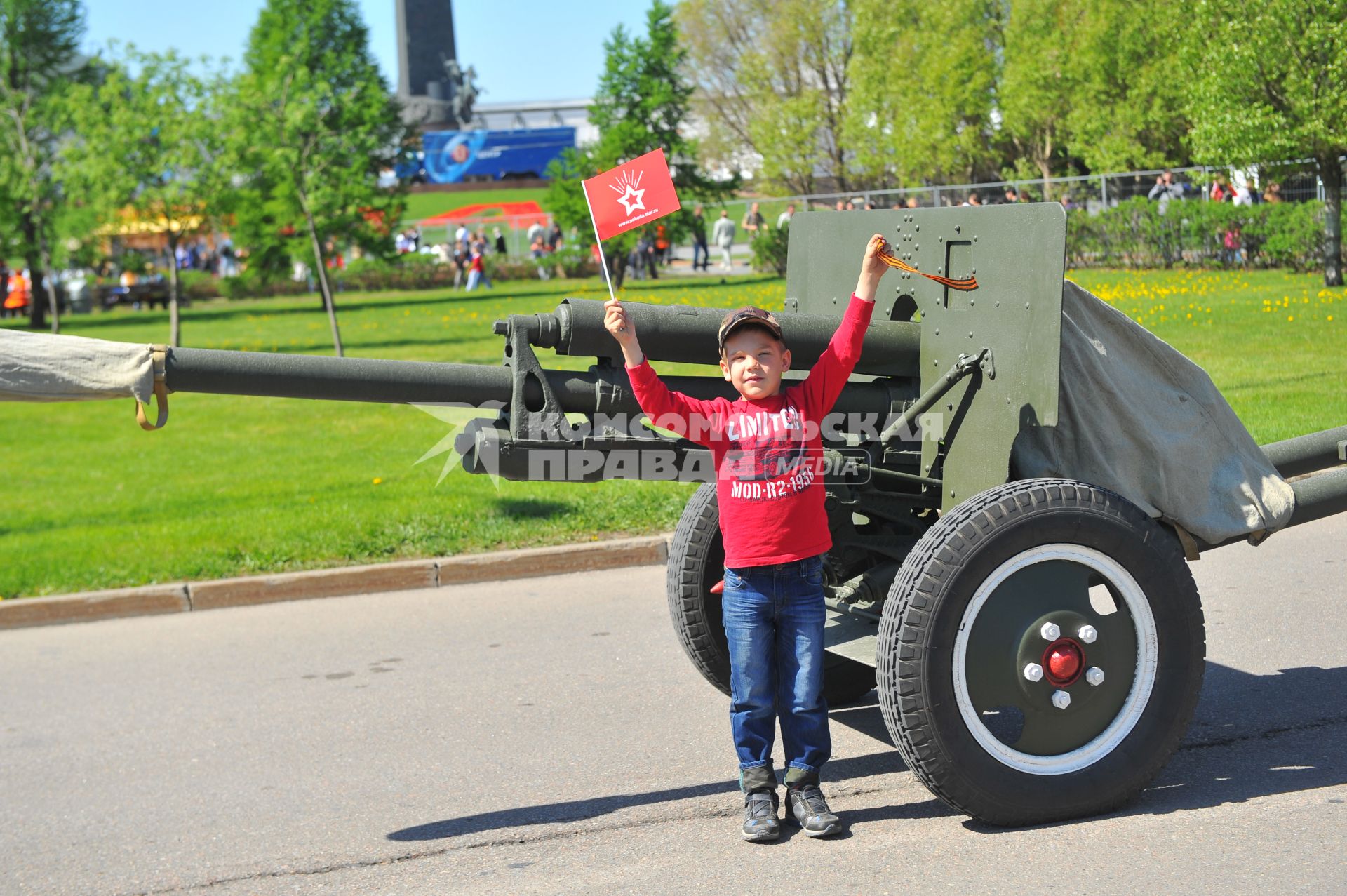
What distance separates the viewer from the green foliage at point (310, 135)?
74.7ft

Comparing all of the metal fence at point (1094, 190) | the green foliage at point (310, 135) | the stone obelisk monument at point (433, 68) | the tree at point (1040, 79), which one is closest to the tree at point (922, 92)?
the tree at point (1040, 79)

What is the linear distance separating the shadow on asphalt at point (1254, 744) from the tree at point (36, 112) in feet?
95.6

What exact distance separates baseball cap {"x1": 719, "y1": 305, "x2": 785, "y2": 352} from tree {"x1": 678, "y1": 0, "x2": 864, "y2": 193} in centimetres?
3464

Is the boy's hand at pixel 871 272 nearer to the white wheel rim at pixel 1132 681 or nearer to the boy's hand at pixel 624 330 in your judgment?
the boy's hand at pixel 624 330

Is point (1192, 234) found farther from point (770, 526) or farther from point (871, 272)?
point (770, 526)

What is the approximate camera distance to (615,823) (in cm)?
432

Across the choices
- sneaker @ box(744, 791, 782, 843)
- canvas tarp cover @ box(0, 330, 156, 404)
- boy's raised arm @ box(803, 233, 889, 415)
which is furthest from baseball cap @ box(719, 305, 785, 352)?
canvas tarp cover @ box(0, 330, 156, 404)

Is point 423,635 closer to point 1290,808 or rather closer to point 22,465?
point 1290,808

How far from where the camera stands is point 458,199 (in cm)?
8288

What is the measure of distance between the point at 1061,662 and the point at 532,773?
185 centimetres

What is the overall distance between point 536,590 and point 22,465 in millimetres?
6948

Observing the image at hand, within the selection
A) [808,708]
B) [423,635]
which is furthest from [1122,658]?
[423,635]

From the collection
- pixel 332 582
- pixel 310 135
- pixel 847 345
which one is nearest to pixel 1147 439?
pixel 847 345

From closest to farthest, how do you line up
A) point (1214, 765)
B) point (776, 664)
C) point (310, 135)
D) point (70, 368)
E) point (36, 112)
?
point (70, 368) → point (776, 664) → point (1214, 765) → point (310, 135) → point (36, 112)
